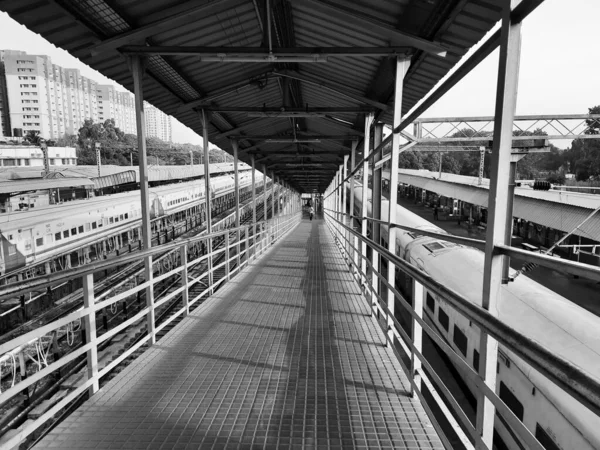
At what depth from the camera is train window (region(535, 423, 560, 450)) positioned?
12.0 ft

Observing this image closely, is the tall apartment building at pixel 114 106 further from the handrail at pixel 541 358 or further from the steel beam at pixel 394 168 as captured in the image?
the handrail at pixel 541 358

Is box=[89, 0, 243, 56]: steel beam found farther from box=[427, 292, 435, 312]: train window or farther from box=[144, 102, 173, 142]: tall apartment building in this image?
box=[144, 102, 173, 142]: tall apartment building

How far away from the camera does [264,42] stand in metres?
4.64

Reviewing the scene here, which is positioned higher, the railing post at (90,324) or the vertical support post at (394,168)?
the vertical support post at (394,168)

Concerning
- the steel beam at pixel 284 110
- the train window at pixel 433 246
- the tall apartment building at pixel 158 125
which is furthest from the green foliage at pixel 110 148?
the tall apartment building at pixel 158 125

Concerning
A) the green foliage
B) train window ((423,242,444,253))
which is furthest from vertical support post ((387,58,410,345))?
the green foliage

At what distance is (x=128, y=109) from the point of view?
14225 cm

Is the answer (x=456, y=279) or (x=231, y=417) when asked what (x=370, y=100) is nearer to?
(x=456, y=279)

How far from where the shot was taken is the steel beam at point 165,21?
409 centimetres

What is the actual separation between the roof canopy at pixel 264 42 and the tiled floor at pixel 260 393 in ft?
9.12

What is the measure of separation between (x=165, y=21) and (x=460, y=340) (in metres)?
5.71

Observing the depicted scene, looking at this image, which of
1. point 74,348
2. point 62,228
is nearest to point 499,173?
point 74,348

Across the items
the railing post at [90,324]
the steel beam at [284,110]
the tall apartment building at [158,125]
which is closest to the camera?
the railing post at [90,324]

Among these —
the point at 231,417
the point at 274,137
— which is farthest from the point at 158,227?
the point at 231,417
